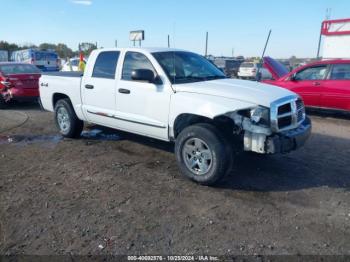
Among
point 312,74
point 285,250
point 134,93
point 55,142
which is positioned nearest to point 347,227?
point 285,250

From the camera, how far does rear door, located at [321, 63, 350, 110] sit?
8789 millimetres

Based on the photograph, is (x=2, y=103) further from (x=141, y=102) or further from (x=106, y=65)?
(x=141, y=102)

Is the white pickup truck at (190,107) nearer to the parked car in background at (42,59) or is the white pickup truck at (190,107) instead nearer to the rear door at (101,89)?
the rear door at (101,89)

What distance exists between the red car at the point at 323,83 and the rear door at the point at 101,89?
592 cm

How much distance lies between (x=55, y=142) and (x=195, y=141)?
3.58m

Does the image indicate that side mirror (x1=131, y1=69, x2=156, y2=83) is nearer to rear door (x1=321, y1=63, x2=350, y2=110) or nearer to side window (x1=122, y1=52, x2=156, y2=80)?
side window (x1=122, y1=52, x2=156, y2=80)

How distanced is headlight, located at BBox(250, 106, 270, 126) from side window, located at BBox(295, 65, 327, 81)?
5.96m

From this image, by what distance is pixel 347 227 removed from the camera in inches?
143

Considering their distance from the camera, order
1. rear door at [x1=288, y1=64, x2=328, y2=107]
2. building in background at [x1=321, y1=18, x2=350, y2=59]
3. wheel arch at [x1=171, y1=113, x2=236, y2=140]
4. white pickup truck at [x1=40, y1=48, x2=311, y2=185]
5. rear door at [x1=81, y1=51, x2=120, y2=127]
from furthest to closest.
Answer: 1. building in background at [x1=321, y1=18, x2=350, y2=59]
2. rear door at [x1=288, y1=64, x2=328, y2=107]
3. rear door at [x1=81, y1=51, x2=120, y2=127]
4. wheel arch at [x1=171, y1=113, x2=236, y2=140]
5. white pickup truck at [x1=40, y1=48, x2=311, y2=185]

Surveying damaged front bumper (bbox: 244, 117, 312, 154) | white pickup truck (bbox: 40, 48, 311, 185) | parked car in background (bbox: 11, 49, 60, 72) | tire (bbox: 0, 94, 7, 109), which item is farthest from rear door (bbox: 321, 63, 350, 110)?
parked car in background (bbox: 11, 49, 60, 72)

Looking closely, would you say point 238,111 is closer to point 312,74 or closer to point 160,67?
point 160,67

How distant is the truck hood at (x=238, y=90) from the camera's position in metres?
4.38

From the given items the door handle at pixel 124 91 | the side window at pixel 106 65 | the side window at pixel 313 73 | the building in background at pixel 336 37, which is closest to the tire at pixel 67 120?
the side window at pixel 106 65

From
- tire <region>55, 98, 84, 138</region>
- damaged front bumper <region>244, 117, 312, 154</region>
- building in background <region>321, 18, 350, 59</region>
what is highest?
building in background <region>321, 18, 350, 59</region>
